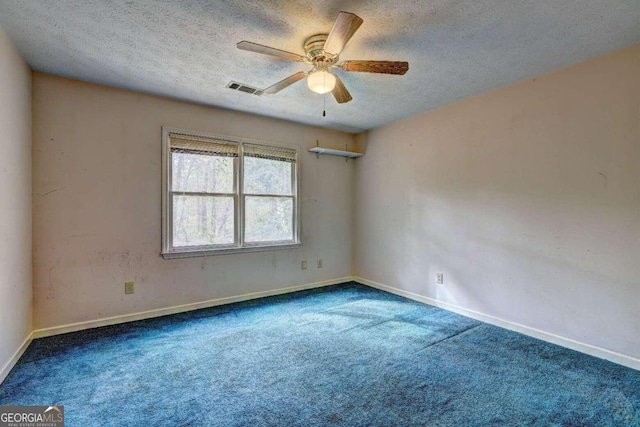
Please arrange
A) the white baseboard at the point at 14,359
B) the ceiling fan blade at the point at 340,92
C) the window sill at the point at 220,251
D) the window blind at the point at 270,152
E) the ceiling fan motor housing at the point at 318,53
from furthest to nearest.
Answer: the window blind at the point at 270,152
the window sill at the point at 220,251
the ceiling fan blade at the point at 340,92
the ceiling fan motor housing at the point at 318,53
the white baseboard at the point at 14,359

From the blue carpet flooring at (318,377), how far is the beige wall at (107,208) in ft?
1.29

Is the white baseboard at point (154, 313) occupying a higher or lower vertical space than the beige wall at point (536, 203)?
lower

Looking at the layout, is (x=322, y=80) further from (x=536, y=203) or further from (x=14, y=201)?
(x=14, y=201)

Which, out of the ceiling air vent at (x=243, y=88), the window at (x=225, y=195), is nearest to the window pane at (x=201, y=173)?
the window at (x=225, y=195)

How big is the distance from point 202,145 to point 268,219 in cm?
127

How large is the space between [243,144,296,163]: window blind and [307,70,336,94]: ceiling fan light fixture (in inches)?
74.0

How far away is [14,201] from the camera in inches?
91.6

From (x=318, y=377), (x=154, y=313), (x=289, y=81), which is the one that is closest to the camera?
(x=318, y=377)

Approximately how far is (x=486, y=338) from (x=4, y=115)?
4.26 meters

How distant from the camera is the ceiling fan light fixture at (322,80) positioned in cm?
224

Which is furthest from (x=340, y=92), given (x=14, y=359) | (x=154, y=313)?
(x=14, y=359)

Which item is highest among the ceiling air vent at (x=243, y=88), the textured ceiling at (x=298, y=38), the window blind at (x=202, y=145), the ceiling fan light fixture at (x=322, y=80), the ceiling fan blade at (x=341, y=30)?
the ceiling air vent at (x=243, y=88)

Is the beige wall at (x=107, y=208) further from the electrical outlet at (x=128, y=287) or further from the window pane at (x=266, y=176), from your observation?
the window pane at (x=266, y=176)

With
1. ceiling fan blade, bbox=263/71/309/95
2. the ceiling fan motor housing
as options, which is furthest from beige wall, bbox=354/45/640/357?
ceiling fan blade, bbox=263/71/309/95
